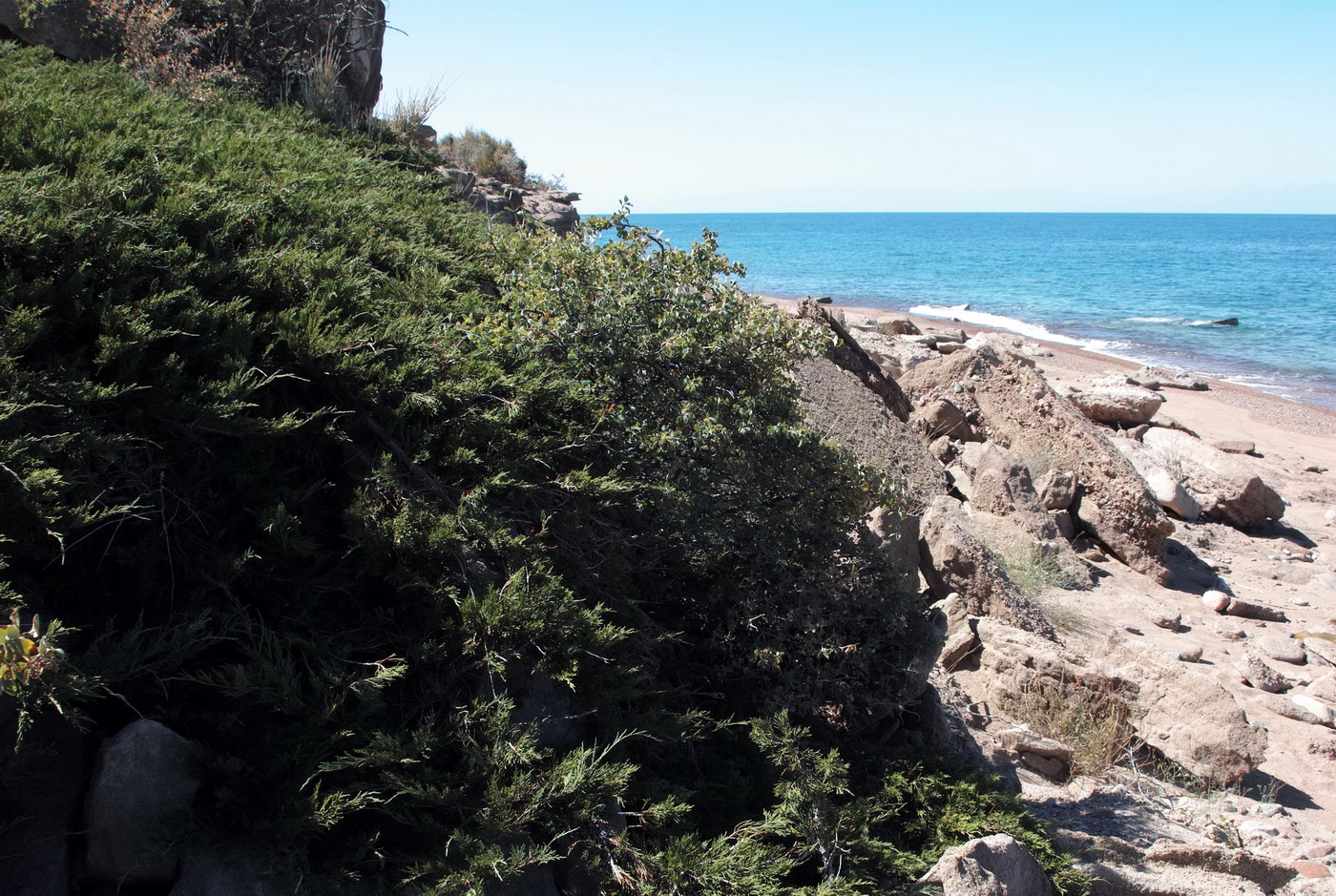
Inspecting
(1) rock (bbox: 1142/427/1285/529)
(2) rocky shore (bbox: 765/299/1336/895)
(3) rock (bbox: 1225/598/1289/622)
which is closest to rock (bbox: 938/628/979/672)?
(2) rocky shore (bbox: 765/299/1336/895)

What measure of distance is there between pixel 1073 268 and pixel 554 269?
5611 centimetres

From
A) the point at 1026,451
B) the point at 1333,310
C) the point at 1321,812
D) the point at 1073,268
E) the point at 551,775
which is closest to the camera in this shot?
the point at 551,775

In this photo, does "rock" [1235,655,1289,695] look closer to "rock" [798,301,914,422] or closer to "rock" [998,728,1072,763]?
"rock" [998,728,1072,763]

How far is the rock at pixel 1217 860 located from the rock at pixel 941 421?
5.40 meters

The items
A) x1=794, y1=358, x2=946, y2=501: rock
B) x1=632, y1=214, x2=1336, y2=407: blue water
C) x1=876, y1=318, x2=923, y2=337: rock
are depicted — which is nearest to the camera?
x1=794, y1=358, x2=946, y2=501: rock

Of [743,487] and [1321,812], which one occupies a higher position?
[743,487]

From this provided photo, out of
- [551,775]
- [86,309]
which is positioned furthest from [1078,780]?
[86,309]

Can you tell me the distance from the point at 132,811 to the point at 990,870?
106 inches

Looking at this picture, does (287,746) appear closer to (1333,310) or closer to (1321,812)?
(1321,812)

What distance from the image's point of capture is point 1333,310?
32406mm

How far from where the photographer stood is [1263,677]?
19.6ft

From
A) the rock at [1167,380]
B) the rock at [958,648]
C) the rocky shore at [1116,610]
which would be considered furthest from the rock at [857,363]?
the rock at [1167,380]

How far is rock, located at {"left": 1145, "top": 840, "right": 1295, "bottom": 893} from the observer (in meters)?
3.72

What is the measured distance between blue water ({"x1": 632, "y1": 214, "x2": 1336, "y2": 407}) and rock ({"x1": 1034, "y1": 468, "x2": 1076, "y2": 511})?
323 centimetres
